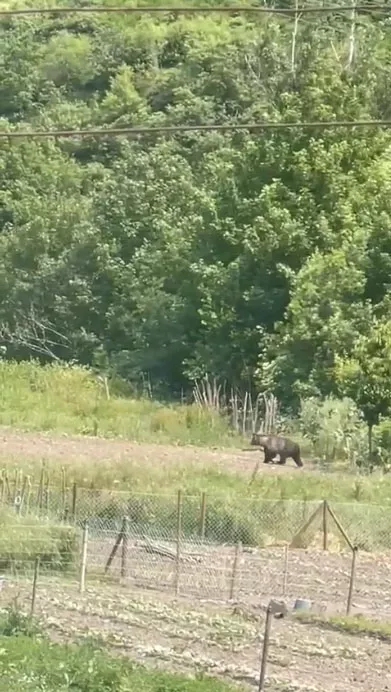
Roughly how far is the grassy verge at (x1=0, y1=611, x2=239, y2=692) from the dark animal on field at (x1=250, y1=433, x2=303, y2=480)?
695 inches

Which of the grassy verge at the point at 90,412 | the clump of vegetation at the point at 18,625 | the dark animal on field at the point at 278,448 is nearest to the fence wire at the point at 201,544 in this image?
the clump of vegetation at the point at 18,625

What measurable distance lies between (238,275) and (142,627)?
27885mm

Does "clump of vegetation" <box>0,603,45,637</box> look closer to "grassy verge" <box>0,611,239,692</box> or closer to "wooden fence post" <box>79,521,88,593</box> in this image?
"grassy verge" <box>0,611,239,692</box>

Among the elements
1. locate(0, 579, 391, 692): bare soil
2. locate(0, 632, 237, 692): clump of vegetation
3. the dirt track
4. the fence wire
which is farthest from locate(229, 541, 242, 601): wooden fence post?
the dirt track

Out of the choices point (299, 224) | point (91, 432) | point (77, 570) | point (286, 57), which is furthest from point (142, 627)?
point (286, 57)

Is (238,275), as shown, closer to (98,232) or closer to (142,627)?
(98,232)

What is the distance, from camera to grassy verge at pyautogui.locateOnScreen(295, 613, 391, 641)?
16672 millimetres

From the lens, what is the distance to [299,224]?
4247cm

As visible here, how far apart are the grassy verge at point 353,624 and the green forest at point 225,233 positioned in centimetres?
1390

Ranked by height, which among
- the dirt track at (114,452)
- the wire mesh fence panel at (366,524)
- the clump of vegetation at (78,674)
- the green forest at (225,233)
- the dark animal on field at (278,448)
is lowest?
the clump of vegetation at (78,674)

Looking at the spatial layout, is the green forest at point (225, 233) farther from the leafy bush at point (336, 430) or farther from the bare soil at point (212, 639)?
the bare soil at point (212, 639)

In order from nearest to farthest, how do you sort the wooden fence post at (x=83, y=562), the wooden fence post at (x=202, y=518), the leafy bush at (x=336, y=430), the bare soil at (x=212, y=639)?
the bare soil at (x=212, y=639) < the wooden fence post at (x=83, y=562) < the wooden fence post at (x=202, y=518) < the leafy bush at (x=336, y=430)

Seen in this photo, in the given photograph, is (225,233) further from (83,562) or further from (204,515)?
(83,562)

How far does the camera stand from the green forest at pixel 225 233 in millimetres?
37969
